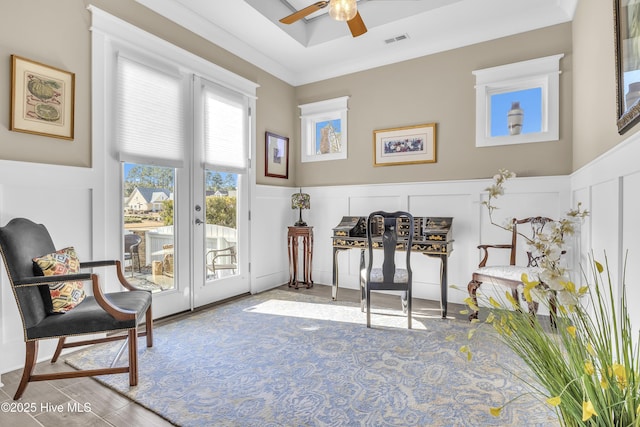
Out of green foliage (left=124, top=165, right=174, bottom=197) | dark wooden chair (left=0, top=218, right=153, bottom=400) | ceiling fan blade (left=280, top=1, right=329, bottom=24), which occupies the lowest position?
dark wooden chair (left=0, top=218, right=153, bottom=400)

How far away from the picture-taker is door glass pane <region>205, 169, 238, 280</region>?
147 inches

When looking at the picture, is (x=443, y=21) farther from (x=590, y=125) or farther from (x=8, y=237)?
(x=8, y=237)

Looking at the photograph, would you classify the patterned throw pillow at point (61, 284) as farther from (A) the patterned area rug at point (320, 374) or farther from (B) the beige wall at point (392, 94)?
Answer: (B) the beige wall at point (392, 94)

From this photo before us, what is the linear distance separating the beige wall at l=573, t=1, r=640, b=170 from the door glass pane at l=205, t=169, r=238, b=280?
3.48m

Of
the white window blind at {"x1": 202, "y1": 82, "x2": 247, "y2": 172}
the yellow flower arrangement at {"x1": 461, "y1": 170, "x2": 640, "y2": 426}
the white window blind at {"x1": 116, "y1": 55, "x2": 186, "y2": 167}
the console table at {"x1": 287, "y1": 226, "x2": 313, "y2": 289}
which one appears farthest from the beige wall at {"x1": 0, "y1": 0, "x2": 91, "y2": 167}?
the yellow flower arrangement at {"x1": 461, "y1": 170, "x2": 640, "y2": 426}

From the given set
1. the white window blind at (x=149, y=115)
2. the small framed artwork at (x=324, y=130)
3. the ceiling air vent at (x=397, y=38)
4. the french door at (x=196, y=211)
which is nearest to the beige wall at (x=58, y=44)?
the white window blind at (x=149, y=115)

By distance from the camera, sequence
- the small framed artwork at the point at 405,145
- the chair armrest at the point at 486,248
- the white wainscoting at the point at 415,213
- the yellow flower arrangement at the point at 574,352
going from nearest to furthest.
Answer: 1. the yellow flower arrangement at the point at 574,352
2. the chair armrest at the point at 486,248
3. the white wainscoting at the point at 415,213
4. the small framed artwork at the point at 405,145

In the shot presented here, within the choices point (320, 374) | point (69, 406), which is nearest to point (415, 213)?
point (320, 374)

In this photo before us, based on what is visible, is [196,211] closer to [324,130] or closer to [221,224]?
[221,224]

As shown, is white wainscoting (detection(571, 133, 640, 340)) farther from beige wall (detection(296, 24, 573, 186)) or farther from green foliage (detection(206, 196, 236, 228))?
green foliage (detection(206, 196, 236, 228))

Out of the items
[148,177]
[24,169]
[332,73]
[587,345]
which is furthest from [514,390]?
[332,73]

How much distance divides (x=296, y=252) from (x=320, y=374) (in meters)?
2.47

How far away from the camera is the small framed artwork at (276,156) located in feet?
14.8

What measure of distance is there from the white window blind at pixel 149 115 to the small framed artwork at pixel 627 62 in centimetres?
342
